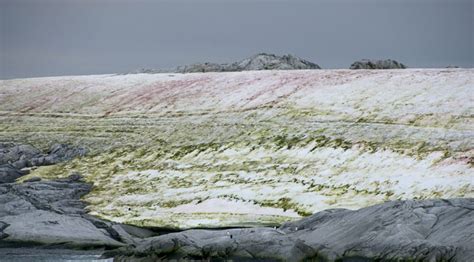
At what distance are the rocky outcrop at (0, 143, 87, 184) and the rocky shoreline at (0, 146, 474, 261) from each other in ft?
98.4

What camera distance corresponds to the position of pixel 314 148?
82.7 m

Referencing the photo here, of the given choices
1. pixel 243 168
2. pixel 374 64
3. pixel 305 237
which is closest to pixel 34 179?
pixel 243 168

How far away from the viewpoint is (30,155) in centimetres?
9744

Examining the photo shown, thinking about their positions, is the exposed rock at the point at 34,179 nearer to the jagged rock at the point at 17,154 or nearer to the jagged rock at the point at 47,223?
the jagged rock at the point at 47,223

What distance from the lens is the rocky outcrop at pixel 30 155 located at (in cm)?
9419

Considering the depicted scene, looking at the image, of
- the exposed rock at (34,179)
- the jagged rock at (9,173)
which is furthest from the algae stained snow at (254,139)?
the exposed rock at (34,179)

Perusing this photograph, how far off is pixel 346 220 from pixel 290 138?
120ft

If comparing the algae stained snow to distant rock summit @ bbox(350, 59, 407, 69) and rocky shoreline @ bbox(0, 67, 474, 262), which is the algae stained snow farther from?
distant rock summit @ bbox(350, 59, 407, 69)

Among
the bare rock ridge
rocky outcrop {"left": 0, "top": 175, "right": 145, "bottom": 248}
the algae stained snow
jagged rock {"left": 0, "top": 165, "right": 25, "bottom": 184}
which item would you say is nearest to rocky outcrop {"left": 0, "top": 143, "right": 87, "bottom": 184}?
jagged rock {"left": 0, "top": 165, "right": 25, "bottom": 184}

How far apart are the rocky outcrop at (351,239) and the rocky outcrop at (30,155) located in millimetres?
41756

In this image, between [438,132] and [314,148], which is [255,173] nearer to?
[314,148]

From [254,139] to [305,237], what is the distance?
38465mm

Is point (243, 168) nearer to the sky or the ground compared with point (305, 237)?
nearer to the ground

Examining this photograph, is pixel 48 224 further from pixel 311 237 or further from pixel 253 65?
pixel 253 65
